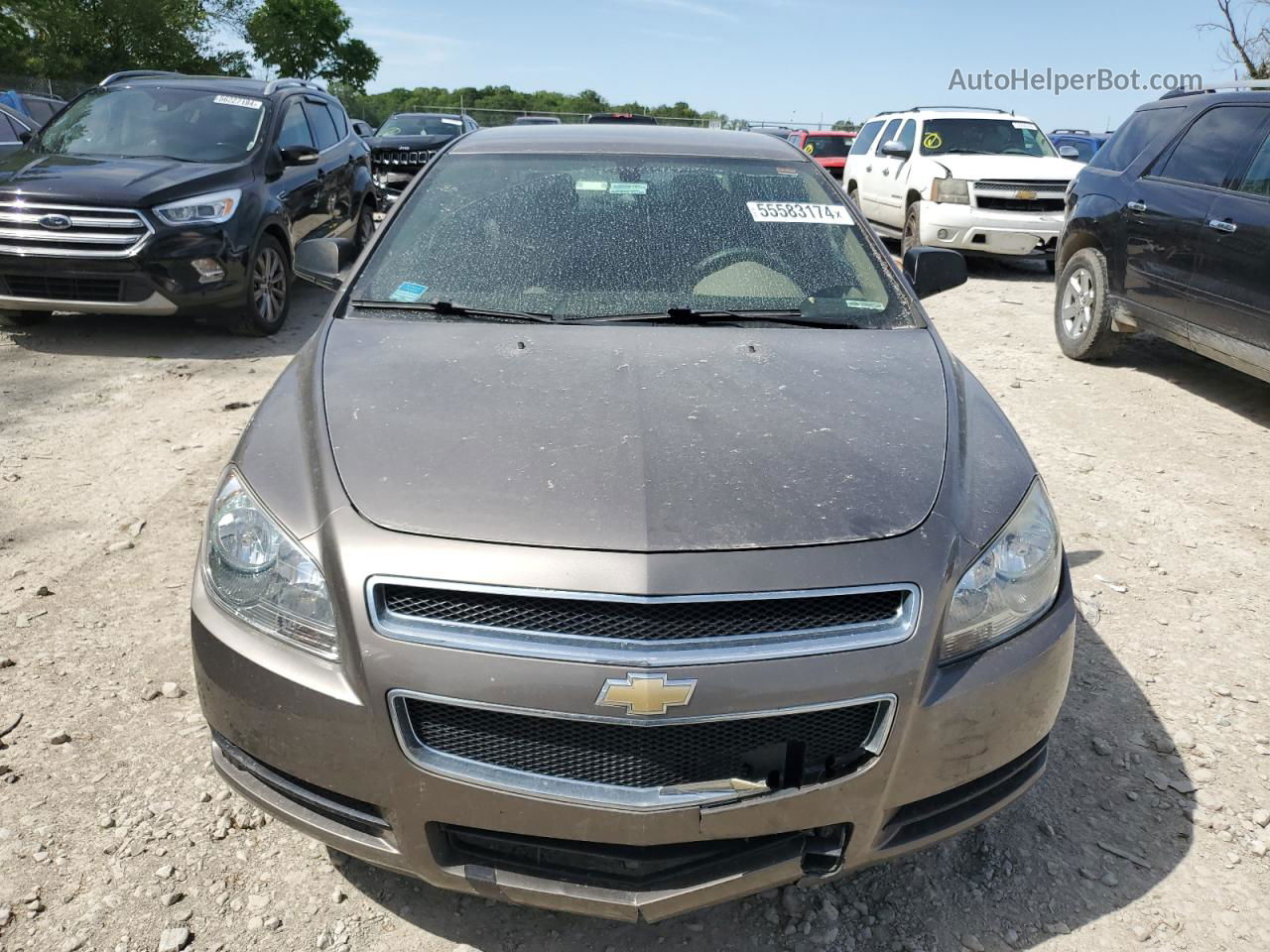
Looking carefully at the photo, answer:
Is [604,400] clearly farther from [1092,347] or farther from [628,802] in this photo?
[1092,347]

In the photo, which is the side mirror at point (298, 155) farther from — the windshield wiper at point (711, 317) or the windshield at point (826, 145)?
the windshield at point (826, 145)

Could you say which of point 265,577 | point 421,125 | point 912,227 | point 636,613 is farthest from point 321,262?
point 421,125

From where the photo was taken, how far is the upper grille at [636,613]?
178cm

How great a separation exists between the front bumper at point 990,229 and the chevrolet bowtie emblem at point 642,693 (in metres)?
10.1

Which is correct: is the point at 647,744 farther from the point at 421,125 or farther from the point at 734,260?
the point at 421,125

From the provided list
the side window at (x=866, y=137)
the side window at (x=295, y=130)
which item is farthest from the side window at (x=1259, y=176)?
the side window at (x=866, y=137)

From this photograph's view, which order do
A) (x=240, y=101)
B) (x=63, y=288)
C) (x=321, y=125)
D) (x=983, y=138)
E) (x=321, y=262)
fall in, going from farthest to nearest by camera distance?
(x=983, y=138) < (x=321, y=125) < (x=240, y=101) < (x=63, y=288) < (x=321, y=262)

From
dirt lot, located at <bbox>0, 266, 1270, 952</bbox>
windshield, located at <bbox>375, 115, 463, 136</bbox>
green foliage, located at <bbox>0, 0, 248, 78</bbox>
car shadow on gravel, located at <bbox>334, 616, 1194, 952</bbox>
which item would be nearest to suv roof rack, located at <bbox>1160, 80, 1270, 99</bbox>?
dirt lot, located at <bbox>0, 266, 1270, 952</bbox>

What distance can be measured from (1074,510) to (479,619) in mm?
3684

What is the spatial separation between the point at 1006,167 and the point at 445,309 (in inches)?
388

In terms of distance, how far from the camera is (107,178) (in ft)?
22.3

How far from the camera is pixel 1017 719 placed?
2.02 m

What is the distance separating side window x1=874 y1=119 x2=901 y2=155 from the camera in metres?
13.1

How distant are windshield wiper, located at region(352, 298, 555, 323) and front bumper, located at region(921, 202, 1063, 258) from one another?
896cm
